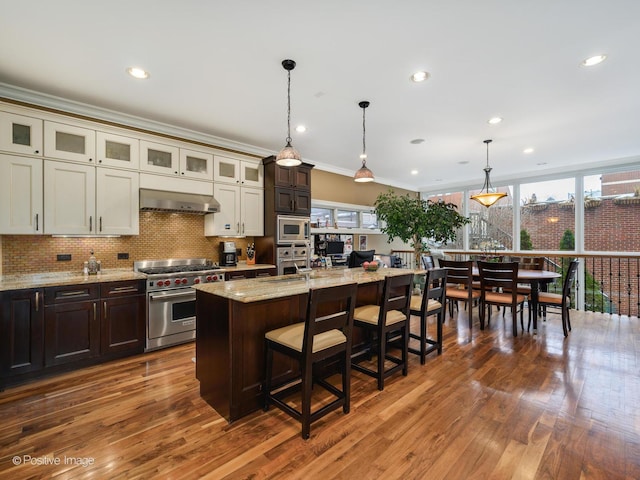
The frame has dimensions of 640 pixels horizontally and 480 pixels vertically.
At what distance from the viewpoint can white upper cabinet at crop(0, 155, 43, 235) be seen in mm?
2936

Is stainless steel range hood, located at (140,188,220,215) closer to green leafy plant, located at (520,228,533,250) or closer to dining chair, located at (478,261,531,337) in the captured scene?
dining chair, located at (478,261,531,337)

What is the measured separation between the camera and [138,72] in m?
2.79

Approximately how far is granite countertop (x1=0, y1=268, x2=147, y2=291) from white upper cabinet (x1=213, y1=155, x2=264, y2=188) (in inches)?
70.0

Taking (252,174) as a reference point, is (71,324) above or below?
below

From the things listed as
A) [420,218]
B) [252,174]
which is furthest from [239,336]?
[252,174]

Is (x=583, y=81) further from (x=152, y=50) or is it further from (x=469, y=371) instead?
(x=152, y=50)

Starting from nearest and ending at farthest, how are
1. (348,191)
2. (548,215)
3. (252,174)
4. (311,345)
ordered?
(311,345) < (252,174) < (548,215) < (348,191)

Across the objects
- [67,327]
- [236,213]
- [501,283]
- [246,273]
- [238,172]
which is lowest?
[67,327]

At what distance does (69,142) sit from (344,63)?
307cm

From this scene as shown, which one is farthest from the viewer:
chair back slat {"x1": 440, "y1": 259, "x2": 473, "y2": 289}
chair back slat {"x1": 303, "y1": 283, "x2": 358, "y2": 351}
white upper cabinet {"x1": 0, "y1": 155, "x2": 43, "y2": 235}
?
chair back slat {"x1": 440, "y1": 259, "x2": 473, "y2": 289}

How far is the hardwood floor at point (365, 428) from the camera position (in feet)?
5.68

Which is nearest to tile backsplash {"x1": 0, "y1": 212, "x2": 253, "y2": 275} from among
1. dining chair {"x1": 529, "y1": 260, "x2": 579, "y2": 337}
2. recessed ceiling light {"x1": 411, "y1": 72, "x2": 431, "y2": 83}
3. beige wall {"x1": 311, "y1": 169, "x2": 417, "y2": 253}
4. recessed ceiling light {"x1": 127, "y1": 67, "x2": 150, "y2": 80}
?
recessed ceiling light {"x1": 127, "y1": 67, "x2": 150, "y2": 80}

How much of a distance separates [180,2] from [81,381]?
3262 mm

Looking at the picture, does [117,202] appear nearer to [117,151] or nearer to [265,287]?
[117,151]
